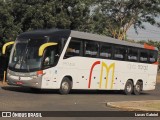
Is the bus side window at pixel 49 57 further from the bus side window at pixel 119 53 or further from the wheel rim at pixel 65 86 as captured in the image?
the bus side window at pixel 119 53

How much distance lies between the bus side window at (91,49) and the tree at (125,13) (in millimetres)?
23485

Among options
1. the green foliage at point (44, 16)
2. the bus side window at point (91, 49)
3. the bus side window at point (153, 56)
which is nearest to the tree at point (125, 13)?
the green foliage at point (44, 16)

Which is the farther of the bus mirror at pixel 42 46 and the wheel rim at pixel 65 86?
the wheel rim at pixel 65 86

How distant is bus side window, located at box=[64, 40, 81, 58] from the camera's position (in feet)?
84.3

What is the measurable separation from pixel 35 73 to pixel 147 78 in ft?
36.6

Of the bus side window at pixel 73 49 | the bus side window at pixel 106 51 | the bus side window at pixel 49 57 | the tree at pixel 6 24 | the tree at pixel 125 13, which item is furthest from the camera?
the tree at pixel 125 13

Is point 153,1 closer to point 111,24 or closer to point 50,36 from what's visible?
point 111,24

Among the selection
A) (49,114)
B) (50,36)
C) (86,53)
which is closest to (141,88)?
(86,53)

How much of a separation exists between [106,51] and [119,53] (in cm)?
150

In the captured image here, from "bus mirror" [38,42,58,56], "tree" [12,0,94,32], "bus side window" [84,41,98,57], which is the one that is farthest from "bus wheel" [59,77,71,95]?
"tree" [12,0,94,32]

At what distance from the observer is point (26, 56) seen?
25188mm

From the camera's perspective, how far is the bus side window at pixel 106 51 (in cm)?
2839

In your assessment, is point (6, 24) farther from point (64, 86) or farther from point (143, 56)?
point (64, 86)

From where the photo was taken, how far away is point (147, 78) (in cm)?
3362
